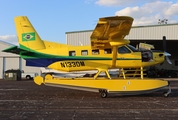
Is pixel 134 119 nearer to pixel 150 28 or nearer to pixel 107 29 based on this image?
pixel 107 29

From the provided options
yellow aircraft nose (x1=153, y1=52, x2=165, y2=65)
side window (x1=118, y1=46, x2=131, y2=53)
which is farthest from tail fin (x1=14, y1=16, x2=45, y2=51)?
yellow aircraft nose (x1=153, y1=52, x2=165, y2=65)

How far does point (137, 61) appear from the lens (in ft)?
41.7

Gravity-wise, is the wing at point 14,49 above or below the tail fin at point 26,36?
below

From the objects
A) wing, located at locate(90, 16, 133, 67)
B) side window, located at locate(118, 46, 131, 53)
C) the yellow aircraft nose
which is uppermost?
wing, located at locate(90, 16, 133, 67)

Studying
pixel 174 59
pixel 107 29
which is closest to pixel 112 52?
pixel 107 29

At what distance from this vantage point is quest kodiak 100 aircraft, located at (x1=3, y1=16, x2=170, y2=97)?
11.2 metres

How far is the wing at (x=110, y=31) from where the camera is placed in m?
9.84

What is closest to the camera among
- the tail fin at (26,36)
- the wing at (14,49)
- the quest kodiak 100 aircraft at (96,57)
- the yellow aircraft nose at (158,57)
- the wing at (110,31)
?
the wing at (110,31)

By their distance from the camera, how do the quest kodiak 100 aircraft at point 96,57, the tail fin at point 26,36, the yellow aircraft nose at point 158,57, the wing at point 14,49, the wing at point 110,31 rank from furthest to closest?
the tail fin at point 26,36
the yellow aircraft nose at point 158,57
the wing at point 14,49
the quest kodiak 100 aircraft at point 96,57
the wing at point 110,31

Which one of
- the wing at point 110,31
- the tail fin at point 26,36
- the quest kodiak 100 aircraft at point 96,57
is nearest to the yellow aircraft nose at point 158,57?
the quest kodiak 100 aircraft at point 96,57

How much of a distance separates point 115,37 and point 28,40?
531 centimetres

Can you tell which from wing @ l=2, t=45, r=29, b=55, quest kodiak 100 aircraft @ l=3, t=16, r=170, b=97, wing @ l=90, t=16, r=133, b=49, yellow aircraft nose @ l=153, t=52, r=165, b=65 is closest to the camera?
wing @ l=90, t=16, r=133, b=49

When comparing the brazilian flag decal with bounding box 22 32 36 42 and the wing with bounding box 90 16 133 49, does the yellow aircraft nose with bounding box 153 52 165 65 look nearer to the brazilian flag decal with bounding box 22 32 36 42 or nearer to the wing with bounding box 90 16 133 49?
the wing with bounding box 90 16 133 49

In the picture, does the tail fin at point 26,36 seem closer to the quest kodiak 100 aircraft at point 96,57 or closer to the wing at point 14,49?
the quest kodiak 100 aircraft at point 96,57
